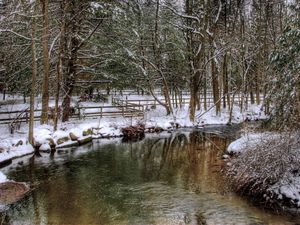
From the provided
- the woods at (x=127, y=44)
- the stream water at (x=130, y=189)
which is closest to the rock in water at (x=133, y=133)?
the stream water at (x=130, y=189)

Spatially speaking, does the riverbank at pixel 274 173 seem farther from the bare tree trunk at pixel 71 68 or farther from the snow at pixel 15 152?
the bare tree trunk at pixel 71 68

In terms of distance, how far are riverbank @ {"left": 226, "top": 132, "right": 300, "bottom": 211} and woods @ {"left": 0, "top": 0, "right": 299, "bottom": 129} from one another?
2502 mm

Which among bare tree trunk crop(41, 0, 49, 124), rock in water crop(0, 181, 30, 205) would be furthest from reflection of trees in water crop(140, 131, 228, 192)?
bare tree trunk crop(41, 0, 49, 124)

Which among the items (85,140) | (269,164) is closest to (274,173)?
(269,164)

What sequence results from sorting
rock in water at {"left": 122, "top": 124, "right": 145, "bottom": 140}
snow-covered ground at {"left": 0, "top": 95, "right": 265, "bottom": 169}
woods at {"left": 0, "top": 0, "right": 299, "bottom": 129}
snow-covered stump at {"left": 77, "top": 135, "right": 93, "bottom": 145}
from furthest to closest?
rock in water at {"left": 122, "top": 124, "right": 145, "bottom": 140}
snow-covered stump at {"left": 77, "top": 135, "right": 93, "bottom": 145}
woods at {"left": 0, "top": 0, "right": 299, "bottom": 129}
snow-covered ground at {"left": 0, "top": 95, "right": 265, "bottom": 169}

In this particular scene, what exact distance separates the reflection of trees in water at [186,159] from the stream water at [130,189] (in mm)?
33

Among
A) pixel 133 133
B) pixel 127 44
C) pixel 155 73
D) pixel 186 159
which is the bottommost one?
pixel 186 159

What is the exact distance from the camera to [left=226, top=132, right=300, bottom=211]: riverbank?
33.9 feet

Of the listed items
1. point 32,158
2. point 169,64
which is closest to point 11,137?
point 32,158

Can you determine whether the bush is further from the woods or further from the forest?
the woods

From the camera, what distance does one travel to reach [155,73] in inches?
1134

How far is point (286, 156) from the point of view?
10.6 m

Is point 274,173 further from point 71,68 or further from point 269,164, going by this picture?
point 71,68

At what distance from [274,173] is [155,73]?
19145 mm
